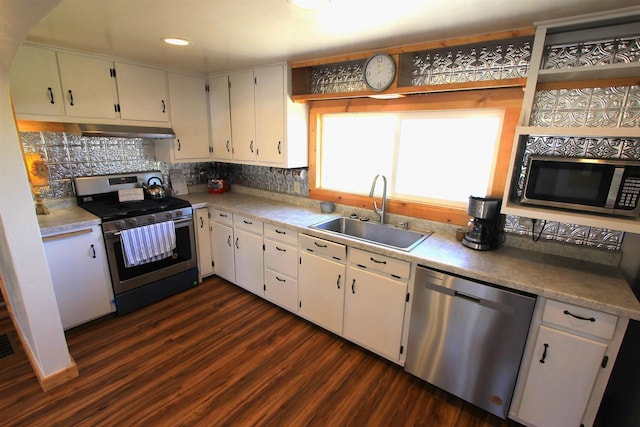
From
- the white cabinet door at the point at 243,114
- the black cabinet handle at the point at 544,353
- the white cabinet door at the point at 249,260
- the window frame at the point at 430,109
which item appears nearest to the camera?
the black cabinet handle at the point at 544,353

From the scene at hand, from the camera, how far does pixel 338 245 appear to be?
223 centimetres

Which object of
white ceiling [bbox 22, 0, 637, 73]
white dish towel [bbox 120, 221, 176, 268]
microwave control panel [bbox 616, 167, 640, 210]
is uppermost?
white ceiling [bbox 22, 0, 637, 73]

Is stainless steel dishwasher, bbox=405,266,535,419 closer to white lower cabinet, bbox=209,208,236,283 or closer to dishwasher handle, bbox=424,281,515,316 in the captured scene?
dishwasher handle, bbox=424,281,515,316

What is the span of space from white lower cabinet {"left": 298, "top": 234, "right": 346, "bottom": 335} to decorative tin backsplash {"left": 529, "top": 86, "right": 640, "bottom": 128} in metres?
1.57

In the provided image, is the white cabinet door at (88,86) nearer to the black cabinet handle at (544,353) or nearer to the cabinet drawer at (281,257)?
the cabinet drawer at (281,257)

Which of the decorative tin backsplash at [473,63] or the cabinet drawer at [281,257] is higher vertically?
the decorative tin backsplash at [473,63]

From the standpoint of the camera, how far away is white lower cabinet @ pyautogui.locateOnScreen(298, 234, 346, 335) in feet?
7.50

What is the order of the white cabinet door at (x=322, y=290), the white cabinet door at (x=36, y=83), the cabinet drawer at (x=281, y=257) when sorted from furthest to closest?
the cabinet drawer at (x=281, y=257), the white cabinet door at (x=322, y=290), the white cabinet door at (x=36, y=83)

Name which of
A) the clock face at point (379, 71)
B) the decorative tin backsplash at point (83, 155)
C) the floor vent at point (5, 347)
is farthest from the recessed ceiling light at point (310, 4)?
the floor vent at point (5, 347)

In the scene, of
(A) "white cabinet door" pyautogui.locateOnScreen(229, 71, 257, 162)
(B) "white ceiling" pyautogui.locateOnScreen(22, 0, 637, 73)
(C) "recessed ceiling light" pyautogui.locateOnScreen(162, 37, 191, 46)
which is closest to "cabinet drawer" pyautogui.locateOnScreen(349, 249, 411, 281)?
(B) "white ceiling" pyautogui.locateOnScreen(22, 0, 637, 73)

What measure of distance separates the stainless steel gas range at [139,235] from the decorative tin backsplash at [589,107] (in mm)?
3029

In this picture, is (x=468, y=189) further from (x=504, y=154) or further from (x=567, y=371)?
(x=567, y=371)

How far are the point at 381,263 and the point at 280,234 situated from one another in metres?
0.97

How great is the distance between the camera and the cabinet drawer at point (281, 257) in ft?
8.40
